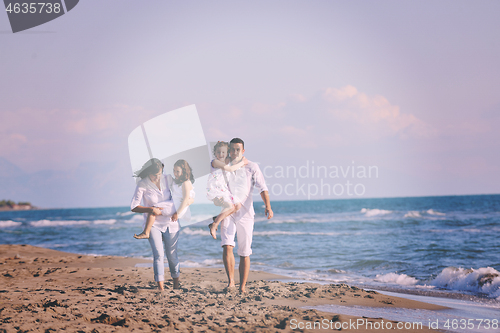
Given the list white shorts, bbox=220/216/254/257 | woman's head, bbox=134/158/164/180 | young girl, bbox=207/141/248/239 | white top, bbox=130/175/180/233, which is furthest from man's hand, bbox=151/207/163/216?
white shorts, bbox=220/216/254/257

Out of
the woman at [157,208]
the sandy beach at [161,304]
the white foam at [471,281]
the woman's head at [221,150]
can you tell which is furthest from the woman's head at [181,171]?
the white foam at [471,281]

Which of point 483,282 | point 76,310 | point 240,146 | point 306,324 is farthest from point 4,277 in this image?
point 483,282

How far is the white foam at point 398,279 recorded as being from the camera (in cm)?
787

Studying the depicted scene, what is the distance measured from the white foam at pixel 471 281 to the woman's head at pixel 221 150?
5674 mm

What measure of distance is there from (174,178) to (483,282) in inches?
258

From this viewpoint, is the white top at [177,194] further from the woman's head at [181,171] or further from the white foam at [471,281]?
the white foam at [471,281]

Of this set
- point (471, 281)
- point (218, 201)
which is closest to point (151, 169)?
point (218, 201)

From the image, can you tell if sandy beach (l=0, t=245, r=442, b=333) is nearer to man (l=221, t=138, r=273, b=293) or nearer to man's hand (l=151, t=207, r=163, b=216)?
man (l=221, t=138, r=273, b=293)

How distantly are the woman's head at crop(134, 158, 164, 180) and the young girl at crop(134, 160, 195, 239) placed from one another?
0.27ft

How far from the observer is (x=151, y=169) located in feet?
15.7

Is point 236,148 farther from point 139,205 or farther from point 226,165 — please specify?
point 139,205

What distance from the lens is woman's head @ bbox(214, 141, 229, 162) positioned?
489cm

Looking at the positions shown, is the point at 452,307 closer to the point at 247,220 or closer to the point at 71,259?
the point at 247,220

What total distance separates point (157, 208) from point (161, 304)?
1.23 m
